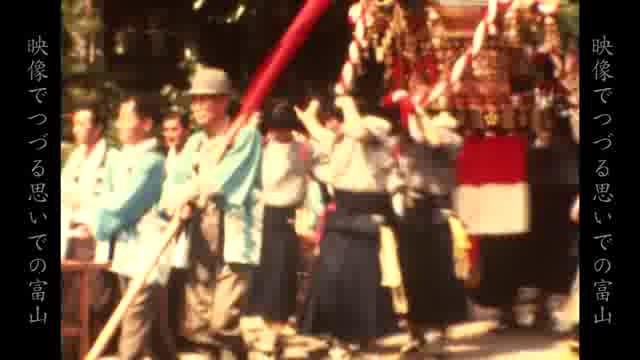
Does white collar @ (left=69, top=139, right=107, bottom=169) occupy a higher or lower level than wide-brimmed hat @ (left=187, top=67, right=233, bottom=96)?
lower

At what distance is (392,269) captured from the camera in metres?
4.00

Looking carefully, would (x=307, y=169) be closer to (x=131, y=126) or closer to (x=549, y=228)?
(x=131, y=126)

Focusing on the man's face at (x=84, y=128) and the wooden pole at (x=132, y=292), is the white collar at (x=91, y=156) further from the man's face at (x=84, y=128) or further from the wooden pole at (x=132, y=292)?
the wooden pole at (x=132, y=292)

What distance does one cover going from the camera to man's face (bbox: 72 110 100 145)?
Result: 13.1 ft

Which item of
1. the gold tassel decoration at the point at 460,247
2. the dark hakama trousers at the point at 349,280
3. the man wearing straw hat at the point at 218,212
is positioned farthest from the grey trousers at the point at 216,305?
the gold tassel decoration at the point at 460,247

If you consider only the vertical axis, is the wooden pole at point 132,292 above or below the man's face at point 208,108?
below

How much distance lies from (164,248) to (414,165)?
40.2 inches

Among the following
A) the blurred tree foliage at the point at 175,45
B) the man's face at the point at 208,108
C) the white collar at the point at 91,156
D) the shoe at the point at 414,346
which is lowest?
the shoe at the point at 414,346

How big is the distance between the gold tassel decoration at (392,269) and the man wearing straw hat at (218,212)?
0.49 m
